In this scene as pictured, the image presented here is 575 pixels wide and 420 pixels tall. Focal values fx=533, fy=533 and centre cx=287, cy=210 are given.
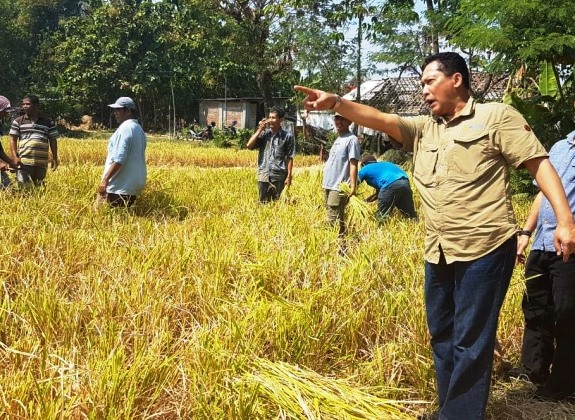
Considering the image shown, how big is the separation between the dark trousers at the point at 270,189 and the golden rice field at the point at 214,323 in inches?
46.3

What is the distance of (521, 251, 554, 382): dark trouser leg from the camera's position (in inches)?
102

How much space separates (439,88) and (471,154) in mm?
272

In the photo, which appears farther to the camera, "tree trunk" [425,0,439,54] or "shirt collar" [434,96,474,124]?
"tree trunk" [425,0,439,54]

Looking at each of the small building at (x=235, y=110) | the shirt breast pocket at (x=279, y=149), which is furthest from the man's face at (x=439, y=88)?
the small building at (x=235, y=110)

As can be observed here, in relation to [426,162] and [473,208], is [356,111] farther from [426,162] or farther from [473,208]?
[473,208]

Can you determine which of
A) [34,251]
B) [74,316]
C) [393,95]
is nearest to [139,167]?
[34,251]

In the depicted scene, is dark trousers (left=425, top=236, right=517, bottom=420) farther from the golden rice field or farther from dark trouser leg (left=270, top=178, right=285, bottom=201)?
dark trouser leg (left=270, top=178, right=285, bottom=201)

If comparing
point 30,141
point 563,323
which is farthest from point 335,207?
point 30,141

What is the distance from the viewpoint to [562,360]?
8.16 ft

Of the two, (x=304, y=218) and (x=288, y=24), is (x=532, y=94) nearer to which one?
(x=304, y=218)

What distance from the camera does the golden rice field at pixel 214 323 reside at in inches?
77.4

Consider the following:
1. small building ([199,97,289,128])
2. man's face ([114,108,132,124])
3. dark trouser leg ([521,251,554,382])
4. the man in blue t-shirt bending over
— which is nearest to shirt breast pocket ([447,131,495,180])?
dark trouser leg ([521,251,554,382])

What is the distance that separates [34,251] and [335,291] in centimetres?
202

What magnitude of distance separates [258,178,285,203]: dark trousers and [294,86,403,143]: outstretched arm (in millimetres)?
3523
